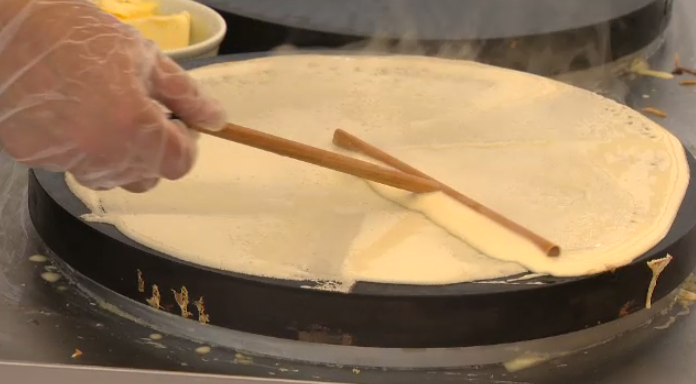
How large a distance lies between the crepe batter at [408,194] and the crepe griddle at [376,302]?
0.02 metres

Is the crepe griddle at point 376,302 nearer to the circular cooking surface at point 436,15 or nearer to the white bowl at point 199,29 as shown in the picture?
→ the white bowl at point 199,29

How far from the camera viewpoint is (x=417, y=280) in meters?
0.87

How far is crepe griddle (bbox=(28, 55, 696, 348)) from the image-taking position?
0.84 metres

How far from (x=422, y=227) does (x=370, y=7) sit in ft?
2.58

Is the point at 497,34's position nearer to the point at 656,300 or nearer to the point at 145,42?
the point at 656,300

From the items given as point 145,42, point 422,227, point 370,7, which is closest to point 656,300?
point 422,227

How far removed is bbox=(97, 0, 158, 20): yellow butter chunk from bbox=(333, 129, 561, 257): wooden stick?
54 cm

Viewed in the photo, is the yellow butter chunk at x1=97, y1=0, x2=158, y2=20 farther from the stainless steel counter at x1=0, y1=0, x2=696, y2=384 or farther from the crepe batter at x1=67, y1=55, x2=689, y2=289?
the stainless steel counter at x1=0, y1=0, x2=696, y2=384

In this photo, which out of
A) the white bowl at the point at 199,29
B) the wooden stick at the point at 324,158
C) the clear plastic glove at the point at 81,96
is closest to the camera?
the clear plastic glove at the point at 81,96

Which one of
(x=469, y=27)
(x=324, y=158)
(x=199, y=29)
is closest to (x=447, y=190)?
(x=324, y=158)

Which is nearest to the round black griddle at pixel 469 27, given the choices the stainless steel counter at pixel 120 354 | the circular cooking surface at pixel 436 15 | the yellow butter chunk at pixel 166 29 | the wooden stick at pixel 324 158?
the circular cooking surface at pixel 436 15

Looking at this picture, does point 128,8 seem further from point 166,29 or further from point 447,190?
point 447,190

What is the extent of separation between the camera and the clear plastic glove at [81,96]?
77 cm

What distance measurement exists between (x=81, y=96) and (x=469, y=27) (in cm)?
93
